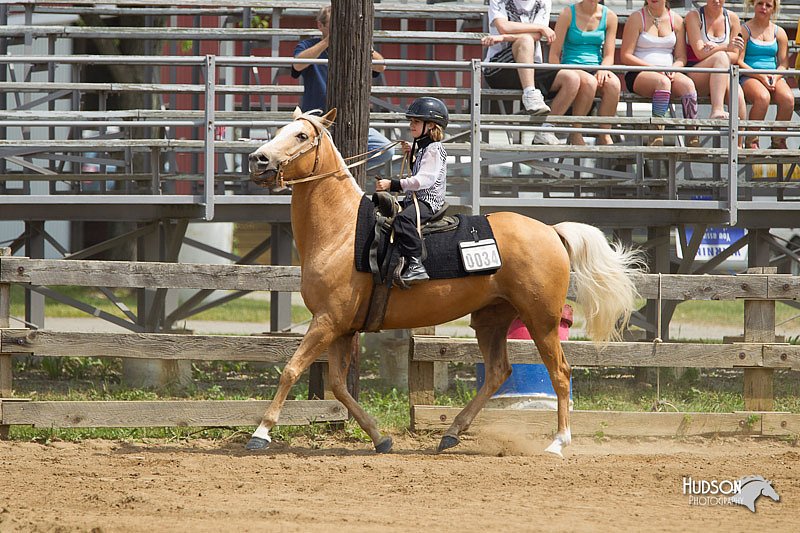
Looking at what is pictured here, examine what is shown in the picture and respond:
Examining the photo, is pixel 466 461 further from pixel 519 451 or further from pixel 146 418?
pixel 146 418

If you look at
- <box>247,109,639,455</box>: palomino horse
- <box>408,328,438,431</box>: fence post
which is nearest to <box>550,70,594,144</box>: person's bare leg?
<box>247,109,639,455</box>: palomino horse

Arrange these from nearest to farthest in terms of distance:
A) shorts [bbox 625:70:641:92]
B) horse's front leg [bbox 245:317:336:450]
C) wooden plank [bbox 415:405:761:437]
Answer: horse's front leg [bbox 245:317:336:450] → wooden plank [bbox 415:405:761:437] → shorts [bbox 625:70:641:92]

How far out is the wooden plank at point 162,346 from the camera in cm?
832

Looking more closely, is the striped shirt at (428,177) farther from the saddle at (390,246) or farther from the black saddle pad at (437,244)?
the black saddle pad at (437,244)

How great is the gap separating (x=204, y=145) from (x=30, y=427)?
2.94 meters

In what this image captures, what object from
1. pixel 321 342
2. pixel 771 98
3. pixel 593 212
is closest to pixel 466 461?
pixel 321 342

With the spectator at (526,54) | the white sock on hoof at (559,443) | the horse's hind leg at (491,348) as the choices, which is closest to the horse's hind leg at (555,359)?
the white sock on hoof at (559,443)

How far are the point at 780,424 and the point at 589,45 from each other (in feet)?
15.3

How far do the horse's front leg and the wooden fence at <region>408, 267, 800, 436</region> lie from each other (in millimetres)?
1313

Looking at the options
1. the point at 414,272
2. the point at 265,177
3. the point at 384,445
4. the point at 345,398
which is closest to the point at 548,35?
the point at 414,272

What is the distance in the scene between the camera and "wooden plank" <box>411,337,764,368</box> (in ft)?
28.3

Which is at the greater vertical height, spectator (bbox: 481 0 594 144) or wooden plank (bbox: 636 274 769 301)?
spectator (bbox: 481 0 594 144)

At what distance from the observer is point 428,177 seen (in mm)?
7582

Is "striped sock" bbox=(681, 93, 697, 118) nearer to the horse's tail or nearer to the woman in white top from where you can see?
the woman in white top
